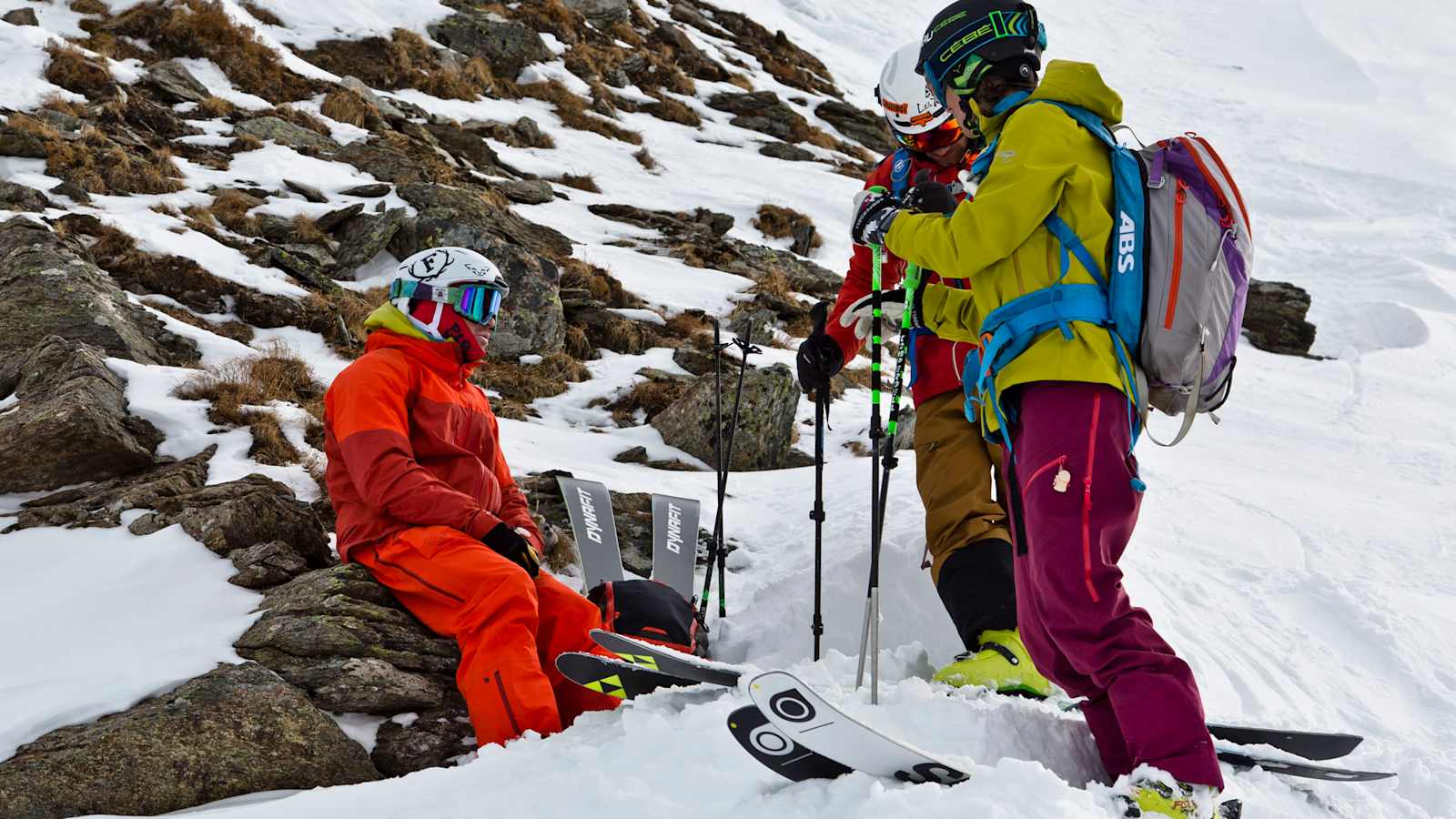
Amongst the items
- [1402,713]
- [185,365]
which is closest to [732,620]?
[1402,713]

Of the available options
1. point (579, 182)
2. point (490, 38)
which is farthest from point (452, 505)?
point (490, 38)

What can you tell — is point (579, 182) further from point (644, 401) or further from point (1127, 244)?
point (1127, 244)

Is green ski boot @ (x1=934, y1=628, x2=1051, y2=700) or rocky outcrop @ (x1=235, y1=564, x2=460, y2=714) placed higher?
green ski boot @ (x1=934, y1=628, x2=1051, y2=700)

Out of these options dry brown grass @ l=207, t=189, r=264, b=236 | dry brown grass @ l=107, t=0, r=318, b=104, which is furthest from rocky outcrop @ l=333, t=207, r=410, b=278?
dry brown grass @ l=107, t=0, r=318, b=104

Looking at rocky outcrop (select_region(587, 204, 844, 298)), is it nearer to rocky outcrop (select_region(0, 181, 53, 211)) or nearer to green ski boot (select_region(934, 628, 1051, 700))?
rocky outcrop (select_region(0, 181, 53, 211))

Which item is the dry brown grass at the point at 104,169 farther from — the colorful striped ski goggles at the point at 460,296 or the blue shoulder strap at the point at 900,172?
the blue shoulder strap at the point at 900,172

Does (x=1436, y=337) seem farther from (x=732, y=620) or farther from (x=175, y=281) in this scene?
(x=175, y=281)

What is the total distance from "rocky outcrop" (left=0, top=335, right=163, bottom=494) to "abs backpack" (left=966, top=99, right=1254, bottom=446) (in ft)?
15.7

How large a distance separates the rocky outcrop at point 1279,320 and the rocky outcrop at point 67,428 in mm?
17710

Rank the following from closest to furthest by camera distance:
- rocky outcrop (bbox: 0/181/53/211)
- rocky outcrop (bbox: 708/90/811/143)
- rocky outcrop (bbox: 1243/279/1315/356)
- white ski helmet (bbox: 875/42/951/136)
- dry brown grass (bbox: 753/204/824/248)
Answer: white ski helmet (bbox: 875/42/951/136), rocky outcrop (bbox: 0/181/53/211), dry brown grass (bbox: 753/204/824/248), rocky outcrop (bbox: 1243/279/1315/356), rocky outcrop (bbox: 708/90/811/143)

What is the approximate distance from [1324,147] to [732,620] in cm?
3336

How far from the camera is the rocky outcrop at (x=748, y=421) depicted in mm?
7746

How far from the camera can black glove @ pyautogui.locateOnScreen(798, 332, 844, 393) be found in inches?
157

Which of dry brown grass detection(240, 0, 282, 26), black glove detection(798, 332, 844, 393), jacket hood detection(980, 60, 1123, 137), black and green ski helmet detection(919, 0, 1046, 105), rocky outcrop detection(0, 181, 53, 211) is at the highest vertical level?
dry brown grass detection(240, 0, 282, 26)
